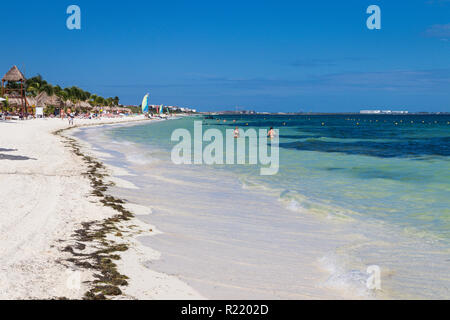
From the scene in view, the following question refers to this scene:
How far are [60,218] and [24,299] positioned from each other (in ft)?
11.6

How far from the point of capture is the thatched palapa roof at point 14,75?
59.4m

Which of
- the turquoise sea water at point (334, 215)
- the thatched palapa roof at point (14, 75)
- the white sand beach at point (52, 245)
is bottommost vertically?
the turquoise sea water at point (334, 215)

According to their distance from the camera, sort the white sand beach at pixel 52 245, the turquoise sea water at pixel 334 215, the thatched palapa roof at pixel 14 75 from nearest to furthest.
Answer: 1. the white sand beach at pixel 52 245
2. the turquoise sea water at pixel 334 215
3. the thatched palapa roof at pixel 14 75

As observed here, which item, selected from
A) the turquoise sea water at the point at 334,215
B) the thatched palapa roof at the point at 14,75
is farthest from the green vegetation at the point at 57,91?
the turquoise sea water at the point at 334,215

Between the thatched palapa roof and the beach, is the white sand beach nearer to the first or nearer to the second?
the beach

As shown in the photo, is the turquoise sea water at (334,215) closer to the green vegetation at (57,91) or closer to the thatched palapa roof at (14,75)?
the thatched palapa roof at (14,75)

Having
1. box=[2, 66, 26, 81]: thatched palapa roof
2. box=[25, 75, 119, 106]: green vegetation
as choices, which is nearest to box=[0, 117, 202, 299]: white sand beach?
box=[2, 66, 26, 81]: thatched palapa roof

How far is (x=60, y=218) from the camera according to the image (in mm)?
7605

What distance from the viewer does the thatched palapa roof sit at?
5941cm

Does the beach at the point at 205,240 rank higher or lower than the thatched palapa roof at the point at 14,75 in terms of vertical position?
lower

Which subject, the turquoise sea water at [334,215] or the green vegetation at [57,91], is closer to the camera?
the turquoise sea water at [334,215]
